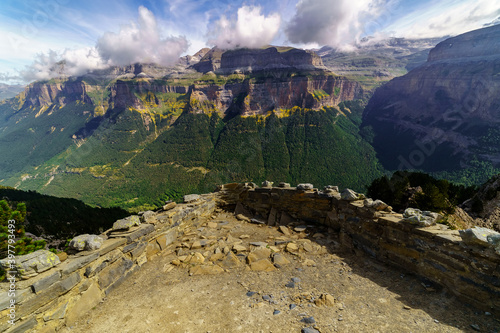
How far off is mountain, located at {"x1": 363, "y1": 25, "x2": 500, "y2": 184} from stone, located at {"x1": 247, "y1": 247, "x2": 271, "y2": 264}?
134 meters

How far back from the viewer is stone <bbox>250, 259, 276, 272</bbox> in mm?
9203

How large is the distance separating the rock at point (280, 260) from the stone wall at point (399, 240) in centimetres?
371

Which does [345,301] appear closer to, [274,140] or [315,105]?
[274,140]

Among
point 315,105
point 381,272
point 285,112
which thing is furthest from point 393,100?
point 381,272

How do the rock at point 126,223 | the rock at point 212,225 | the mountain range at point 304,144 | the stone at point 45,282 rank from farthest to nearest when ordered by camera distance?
the mountain range at point 304,144, the rock at point 212,225, the rock at point 126,223, the stone at point 45,282

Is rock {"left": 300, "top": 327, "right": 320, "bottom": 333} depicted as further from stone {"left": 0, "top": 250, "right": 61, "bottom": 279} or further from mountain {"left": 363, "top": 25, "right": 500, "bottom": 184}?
mountain {"left": 363, "top": 25, "right": 500, "bottom": 184}

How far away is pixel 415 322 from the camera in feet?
20.5

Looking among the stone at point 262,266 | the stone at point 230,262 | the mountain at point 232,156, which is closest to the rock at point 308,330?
the stone at point 262,266

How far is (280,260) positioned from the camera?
32.0ft

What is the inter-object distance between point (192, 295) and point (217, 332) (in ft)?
6.78

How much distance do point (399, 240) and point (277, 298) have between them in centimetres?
618

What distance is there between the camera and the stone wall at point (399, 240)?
6.88 m

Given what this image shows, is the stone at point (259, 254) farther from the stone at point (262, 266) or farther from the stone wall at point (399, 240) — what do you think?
the stone wall at point (399, 240)

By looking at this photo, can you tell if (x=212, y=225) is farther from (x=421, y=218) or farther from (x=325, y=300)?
(x=421, y=218)
